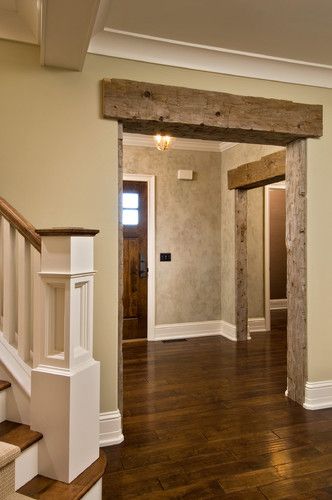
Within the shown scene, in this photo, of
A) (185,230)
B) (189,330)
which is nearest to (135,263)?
(185,230)

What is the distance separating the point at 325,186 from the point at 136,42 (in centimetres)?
186

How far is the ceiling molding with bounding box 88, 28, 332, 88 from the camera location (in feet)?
7.85

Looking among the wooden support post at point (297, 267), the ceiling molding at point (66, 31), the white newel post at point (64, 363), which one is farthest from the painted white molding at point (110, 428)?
the ceiling molding at point (66, 31)

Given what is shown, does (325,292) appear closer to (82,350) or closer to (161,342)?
(82,350)

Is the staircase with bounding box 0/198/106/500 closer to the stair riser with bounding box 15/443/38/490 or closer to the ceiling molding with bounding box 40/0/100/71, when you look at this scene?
the stair riser with bounding box 15/443/38/490

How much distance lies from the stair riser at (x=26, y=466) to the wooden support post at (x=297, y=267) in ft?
7.15

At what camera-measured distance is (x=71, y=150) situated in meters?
2.38

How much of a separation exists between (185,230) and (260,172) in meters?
1.44

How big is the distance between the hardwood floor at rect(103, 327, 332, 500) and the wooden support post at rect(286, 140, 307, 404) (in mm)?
309

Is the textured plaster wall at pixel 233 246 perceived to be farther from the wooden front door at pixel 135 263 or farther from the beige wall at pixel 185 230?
the wooden front door at pixel 135 263

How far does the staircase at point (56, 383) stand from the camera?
1.55 m

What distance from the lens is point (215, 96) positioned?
2643mm

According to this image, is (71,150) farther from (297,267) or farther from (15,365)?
(297,267)

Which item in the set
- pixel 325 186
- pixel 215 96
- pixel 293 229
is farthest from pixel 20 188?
pixel 325 186
